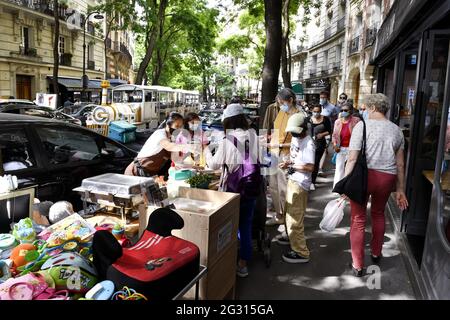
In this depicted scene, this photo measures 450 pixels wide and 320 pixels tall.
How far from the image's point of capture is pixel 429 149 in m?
5.29

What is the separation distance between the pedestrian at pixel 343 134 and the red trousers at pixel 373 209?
101 inches

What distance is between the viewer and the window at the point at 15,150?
4.08 m

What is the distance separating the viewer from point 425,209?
5188mm

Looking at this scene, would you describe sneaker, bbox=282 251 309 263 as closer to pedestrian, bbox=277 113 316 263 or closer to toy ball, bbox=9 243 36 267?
pedestrian, bbox=277 113 316 263

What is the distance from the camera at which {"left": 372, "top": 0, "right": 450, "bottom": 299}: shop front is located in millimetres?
3592

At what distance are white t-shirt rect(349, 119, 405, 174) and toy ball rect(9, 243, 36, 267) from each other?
10.1 ft

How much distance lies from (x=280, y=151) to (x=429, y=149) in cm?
201

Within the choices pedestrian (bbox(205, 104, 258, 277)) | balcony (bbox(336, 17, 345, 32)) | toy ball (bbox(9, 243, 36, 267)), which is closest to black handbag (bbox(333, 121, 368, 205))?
pedestrian (bbox(205, 104, 258, 277))

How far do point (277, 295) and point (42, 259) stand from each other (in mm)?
2307

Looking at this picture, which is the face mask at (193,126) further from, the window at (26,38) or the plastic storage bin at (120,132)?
the window at (26,38)

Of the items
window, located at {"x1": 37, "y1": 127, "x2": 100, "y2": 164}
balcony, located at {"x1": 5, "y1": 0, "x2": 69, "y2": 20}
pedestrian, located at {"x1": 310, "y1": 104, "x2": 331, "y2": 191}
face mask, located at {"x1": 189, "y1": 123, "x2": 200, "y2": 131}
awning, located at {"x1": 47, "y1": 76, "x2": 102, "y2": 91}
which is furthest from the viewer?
awning, located at {"x1": 47, "y1": 76, "x2": 102, "y2": 91}

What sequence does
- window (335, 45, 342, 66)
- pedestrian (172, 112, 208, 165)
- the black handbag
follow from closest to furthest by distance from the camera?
the black handbag < pedestrian (172, 112, 208, 165) < window (335, 45, 342, 66)

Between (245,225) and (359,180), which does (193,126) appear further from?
(359,180)
